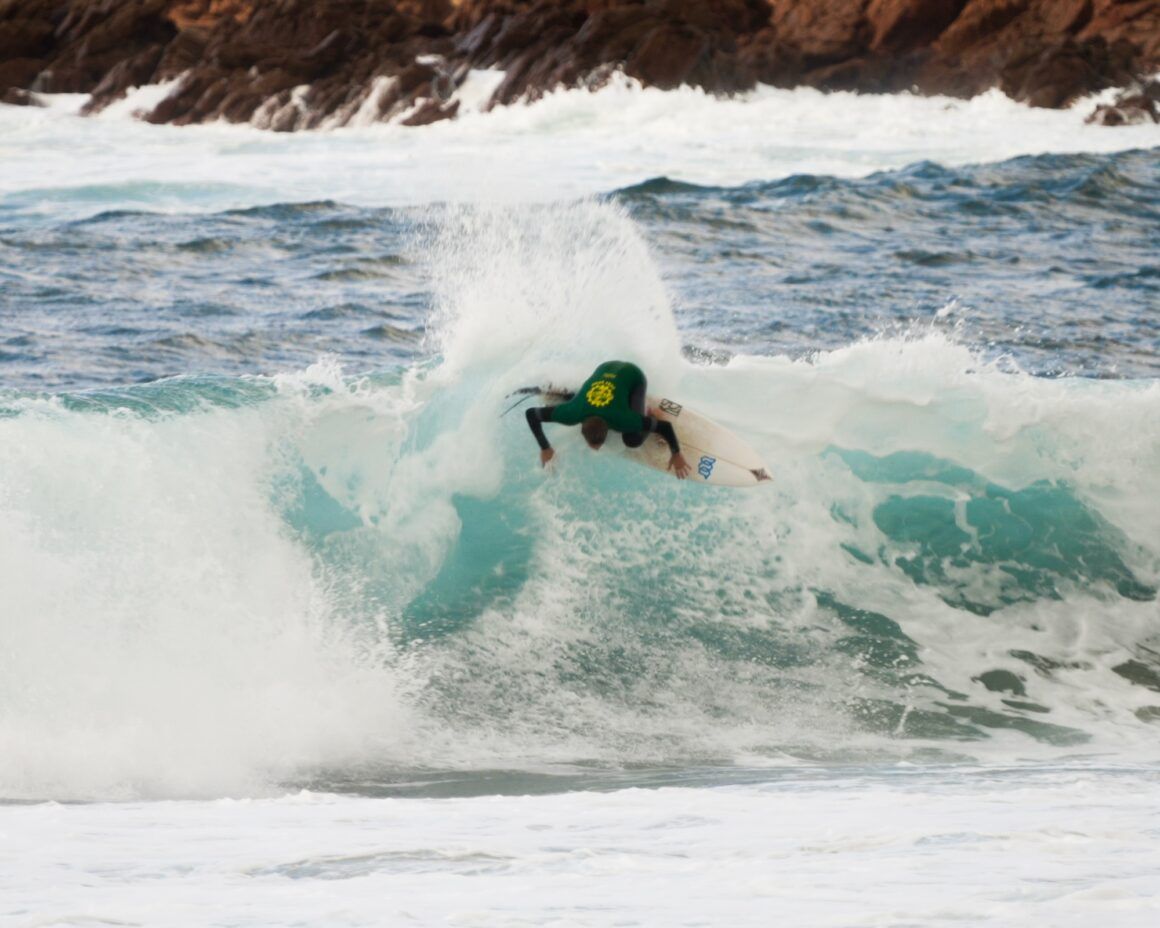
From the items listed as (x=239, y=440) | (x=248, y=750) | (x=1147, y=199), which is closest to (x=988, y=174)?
(x=1147, y=199)

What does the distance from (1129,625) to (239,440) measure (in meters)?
5.80

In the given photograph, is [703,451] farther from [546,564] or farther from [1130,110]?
[1130,110]

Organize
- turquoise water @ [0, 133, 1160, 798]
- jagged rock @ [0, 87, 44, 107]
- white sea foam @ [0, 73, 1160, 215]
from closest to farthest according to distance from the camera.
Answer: turquoise water @ [0, 133, 1160, 798] < white sea foam @ [0, 73, 1160, 215] < jagged rock @ [0, 87, 44, 107]

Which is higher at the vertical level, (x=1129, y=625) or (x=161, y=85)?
(x=161, y=85)

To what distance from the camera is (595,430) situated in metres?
9.26

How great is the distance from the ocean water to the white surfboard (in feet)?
0.61

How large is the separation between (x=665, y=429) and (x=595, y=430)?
52 cm

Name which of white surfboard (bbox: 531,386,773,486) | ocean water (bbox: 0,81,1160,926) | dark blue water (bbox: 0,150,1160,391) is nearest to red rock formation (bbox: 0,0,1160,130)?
dark blue water (bbox: 0,150,1160,391)

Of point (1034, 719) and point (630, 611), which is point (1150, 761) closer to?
point (1034, 719)

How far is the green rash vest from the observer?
30.6ft

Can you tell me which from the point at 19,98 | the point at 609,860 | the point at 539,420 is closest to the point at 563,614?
the point at 539,420

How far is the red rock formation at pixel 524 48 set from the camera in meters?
38.4

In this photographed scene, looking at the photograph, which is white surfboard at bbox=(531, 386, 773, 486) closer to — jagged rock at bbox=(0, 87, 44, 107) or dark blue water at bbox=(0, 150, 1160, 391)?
dark blue water at bbox=(0, 150, 1160, 391)

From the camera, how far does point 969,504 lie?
10.3m
